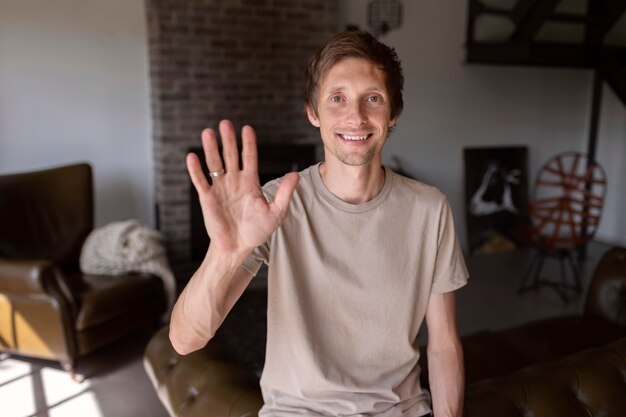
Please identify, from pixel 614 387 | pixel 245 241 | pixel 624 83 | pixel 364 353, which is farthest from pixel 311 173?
pixel 624 83

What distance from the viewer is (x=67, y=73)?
3844 millimetres

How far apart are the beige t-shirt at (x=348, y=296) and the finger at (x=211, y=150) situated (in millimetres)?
176

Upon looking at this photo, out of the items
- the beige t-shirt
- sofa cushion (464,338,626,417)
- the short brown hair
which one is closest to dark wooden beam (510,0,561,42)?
sofa cushion (464,338,626,417)

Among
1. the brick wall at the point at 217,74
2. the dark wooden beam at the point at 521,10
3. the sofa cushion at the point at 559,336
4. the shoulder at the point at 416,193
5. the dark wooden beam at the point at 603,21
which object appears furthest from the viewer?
the dark wooden beam at the point at 603,21

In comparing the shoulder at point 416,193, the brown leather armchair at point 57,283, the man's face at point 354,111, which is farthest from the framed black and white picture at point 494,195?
the man's face at point 354,111

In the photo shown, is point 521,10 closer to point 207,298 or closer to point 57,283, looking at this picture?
point 57,283

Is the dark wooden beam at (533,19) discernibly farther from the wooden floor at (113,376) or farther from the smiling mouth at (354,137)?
the smiling mouth at (354,137)

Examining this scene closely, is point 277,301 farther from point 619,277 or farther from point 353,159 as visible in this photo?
point 619,277

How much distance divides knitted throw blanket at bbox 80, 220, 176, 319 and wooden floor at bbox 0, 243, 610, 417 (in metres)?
0.42

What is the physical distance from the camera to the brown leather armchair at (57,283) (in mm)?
2844

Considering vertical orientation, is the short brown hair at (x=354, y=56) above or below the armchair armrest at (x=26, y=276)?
above

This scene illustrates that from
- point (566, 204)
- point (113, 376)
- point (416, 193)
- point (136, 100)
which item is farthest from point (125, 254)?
point (566, 204)

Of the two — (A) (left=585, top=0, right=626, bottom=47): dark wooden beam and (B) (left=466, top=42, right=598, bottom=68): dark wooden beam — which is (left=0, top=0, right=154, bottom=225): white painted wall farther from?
(A) (left=585, top=0, right=626, bottom=47): dark wooden beam

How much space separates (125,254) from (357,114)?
7.76 feet
